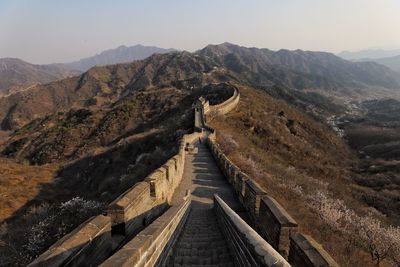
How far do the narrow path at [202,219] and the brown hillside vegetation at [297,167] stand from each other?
1581 millimetres

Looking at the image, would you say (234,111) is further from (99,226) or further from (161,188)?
(99,226)

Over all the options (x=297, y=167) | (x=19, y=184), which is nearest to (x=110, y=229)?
(x=297, y=167)

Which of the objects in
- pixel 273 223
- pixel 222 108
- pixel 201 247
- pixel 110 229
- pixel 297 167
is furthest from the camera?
pixel 222 108

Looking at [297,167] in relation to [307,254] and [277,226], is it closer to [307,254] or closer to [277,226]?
[277,226]

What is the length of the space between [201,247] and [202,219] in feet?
10.5

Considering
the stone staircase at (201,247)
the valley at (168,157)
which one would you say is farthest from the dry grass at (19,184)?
the stone staircase at (201,247)

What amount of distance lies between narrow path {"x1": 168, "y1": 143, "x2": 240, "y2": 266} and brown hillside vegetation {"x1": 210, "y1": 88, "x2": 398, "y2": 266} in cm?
158

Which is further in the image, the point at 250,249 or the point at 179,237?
the point at 179,237

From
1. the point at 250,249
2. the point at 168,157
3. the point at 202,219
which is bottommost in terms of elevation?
the point at 168,157

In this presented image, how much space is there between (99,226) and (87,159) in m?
32.8

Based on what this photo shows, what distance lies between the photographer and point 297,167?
27594 mm

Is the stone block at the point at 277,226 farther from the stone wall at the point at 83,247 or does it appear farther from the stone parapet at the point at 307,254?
the stone wall at the point at 83,247

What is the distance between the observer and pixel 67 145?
53.8m

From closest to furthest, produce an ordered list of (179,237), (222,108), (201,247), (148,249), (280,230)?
(148,249) < (280,230) < (201,247) < (179,237) < (222,108)
